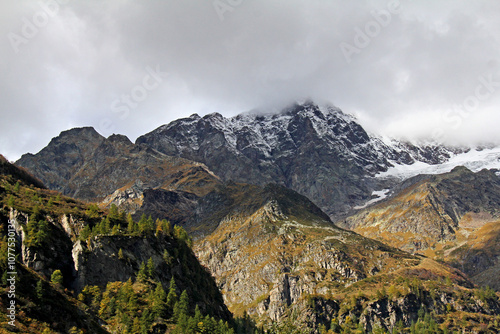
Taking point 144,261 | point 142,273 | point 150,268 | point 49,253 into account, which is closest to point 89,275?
point 49,253

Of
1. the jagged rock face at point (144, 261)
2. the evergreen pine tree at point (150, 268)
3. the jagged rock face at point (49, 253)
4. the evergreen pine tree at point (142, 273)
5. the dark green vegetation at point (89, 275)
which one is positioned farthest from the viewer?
the evergreen pine tree at point (150, 268)

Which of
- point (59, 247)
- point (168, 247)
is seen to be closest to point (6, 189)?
point (59, 247)

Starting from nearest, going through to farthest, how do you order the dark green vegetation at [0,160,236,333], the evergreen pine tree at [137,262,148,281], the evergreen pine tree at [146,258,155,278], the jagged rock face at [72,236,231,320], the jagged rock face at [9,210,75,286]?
the dark green vegetation at [0,160,236,333] < the jagged rock face at [9,210,75,286] < the jagged rock face at [72,236,231,320] < the evergreen pine tree at [137,262,148,281] < the evergreen pine tree at [146,258,155,278]

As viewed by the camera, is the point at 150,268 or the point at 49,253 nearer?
the point at 49,253

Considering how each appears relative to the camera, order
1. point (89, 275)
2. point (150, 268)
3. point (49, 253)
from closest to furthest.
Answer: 1. point (49, 253)
2. point (89, 275)
3. point (150, 268)

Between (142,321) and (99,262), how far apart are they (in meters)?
27.1

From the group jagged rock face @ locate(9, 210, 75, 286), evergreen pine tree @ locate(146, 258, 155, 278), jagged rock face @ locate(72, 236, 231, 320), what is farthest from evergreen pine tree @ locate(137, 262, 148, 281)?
jagged rock face @ locate(9, 210, 75, 286)

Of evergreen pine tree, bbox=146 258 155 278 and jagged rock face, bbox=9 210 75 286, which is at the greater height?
jagged rock face, bbox=9 210 75 286

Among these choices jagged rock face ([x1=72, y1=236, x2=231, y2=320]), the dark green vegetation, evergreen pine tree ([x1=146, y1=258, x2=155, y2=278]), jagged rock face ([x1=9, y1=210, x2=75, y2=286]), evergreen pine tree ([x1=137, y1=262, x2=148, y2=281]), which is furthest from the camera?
evergreen pine tree ([x1=146, y1=258, x2=155, y2=278])

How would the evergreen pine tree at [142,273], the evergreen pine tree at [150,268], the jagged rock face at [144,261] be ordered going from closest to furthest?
the jagged rock face at [144,261] < the evergreen pine tree at [142,273] < the evergreen pine tree at [150,268]

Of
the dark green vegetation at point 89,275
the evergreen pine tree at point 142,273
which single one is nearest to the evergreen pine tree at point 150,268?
the dark green vegetation at point 89,275

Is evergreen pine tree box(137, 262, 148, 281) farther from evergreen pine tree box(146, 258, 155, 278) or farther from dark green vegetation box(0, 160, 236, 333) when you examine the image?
evergreen pine tree box(146, 258, 155, 278)

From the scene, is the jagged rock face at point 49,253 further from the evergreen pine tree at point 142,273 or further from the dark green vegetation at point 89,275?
the evergreen pine tree at point 142,273

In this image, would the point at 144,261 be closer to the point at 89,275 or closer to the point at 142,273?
the point at 142,273
